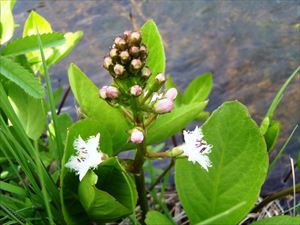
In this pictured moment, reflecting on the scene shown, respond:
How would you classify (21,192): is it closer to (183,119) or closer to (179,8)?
(183,119)

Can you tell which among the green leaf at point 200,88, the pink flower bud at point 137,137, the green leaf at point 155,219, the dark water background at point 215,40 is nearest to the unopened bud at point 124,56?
the pink flower bud at point 137,137

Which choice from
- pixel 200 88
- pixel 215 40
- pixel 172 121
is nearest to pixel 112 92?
pixel 172 121

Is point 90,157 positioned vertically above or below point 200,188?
above

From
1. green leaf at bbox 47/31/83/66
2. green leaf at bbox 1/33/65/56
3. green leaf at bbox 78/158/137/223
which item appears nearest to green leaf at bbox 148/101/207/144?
green leaf at bbox 78/158/137/223

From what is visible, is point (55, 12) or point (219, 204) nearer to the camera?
point (219, 204)

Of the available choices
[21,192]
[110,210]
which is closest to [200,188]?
[110,210]

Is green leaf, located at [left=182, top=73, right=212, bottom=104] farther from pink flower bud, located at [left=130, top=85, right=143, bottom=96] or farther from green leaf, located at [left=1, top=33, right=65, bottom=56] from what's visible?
pink flower bud, located at [left=130, top=85, right=143, bottom=96]
